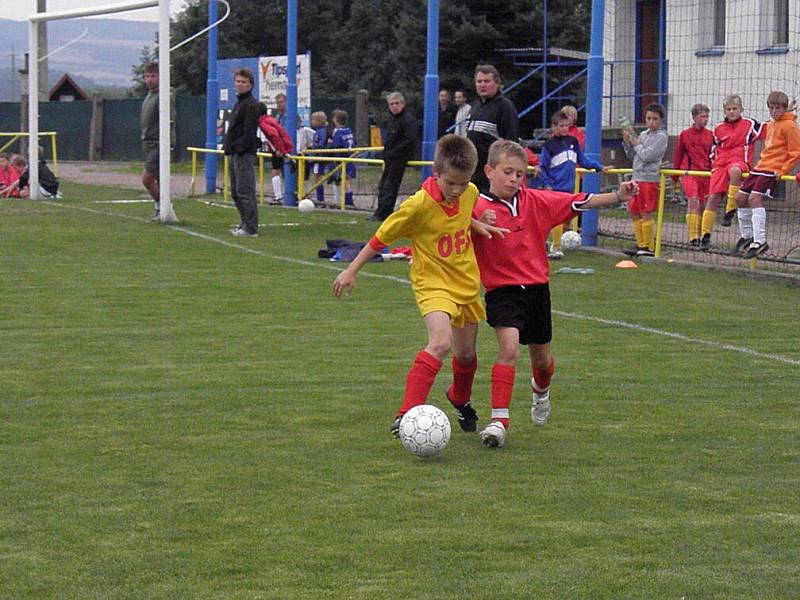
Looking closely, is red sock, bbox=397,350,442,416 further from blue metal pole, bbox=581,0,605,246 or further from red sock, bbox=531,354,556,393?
blue metal pole, bbox=581,0,605,246

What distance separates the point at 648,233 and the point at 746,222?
132 cm

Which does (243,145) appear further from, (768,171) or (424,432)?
(424,432)

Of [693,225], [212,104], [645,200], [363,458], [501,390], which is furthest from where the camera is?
[212,104]

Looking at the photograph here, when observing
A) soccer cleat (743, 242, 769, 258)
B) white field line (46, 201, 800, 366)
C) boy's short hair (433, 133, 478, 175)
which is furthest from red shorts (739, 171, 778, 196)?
boy's short hair (433, 133, 478, 175)

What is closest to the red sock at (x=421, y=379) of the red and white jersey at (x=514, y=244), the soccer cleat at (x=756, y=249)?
the red and white jersey at (x=514, y=244)

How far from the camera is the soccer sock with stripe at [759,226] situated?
1524 cm

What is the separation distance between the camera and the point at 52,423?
7.25 m

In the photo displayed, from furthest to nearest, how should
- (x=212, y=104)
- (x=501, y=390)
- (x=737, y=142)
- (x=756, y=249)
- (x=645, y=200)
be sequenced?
(x=212, y=104), (x=737, y=142), (x=645, y=200), (x=756, y=249), (x=501, y=390)

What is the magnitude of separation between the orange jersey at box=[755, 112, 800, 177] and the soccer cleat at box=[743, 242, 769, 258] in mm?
905

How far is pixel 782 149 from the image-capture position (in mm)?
15570

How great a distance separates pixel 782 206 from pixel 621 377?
9.02 meters


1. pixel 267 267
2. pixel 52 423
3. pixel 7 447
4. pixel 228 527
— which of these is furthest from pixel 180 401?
pixel 267 267

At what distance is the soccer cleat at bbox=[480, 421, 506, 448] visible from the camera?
678cm

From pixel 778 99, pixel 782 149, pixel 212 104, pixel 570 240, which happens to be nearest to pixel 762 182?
pixel 782 149
